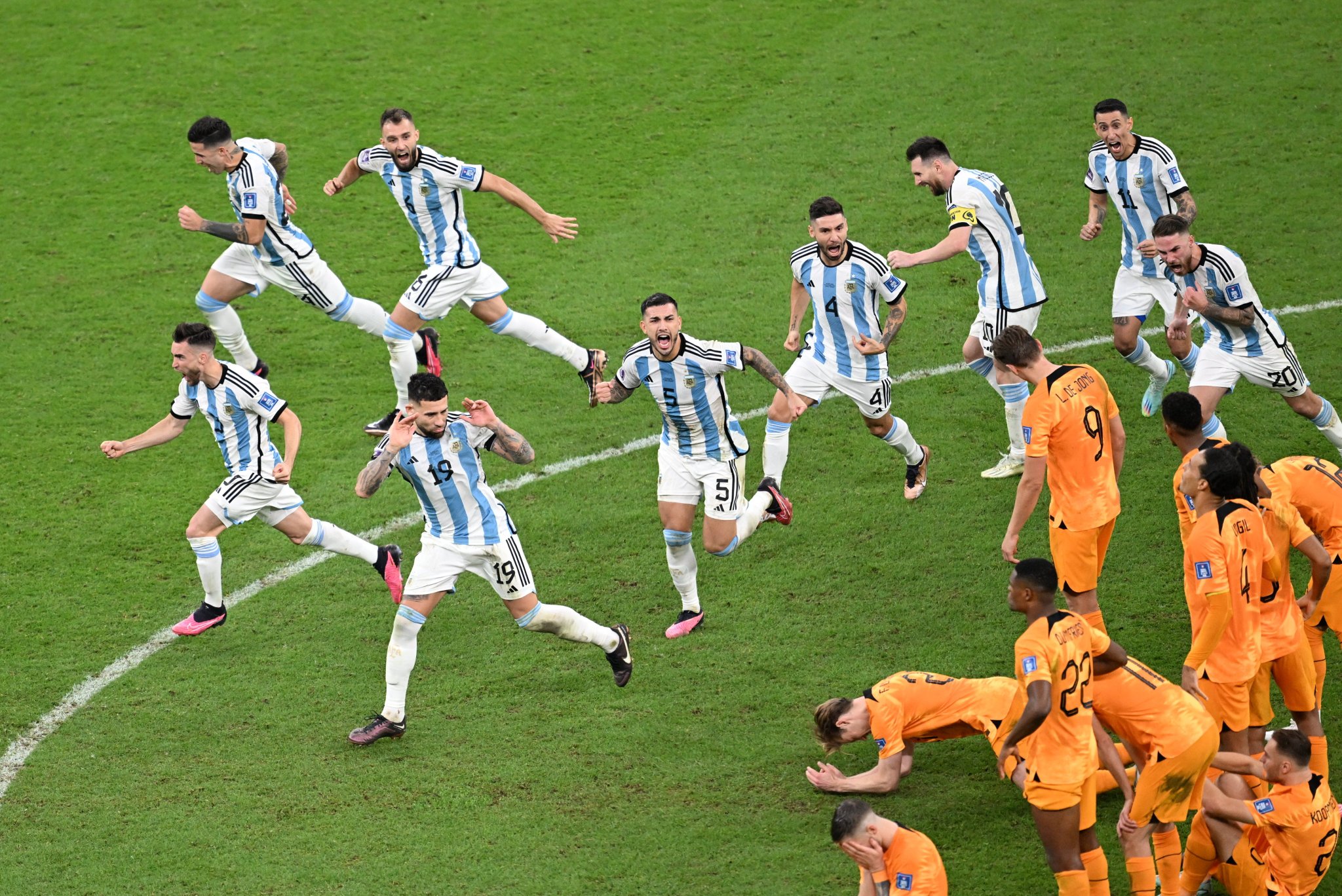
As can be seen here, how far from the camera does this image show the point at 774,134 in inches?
647

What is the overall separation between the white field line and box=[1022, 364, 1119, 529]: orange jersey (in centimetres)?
414

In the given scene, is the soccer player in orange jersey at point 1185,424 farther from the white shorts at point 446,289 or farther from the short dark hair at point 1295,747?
the white shorts at point 446,289

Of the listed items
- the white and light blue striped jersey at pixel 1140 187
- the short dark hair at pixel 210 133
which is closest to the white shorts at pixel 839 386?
the white and light blue striped jersey at pixel 1140 187

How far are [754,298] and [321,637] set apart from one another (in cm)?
562

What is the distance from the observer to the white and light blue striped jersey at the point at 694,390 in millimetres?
9117

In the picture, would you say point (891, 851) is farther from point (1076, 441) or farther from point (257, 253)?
point (257, 253)

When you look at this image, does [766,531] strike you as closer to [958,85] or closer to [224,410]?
[224,410]

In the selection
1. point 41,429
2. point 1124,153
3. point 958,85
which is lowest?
point 41,429

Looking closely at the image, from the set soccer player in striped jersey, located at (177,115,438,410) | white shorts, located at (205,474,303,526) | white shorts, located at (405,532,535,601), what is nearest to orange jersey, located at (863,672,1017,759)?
white shorts, located at (405,532,535,601)

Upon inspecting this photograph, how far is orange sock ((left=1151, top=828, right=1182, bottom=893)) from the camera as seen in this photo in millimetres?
7035

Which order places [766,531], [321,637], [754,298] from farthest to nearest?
[754,298]
[766,531]
[321,637]

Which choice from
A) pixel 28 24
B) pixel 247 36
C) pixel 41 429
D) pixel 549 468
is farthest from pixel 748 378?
pixel 28 24

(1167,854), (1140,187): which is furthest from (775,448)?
(1167,854)

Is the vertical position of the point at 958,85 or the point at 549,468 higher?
the point at 958,85
